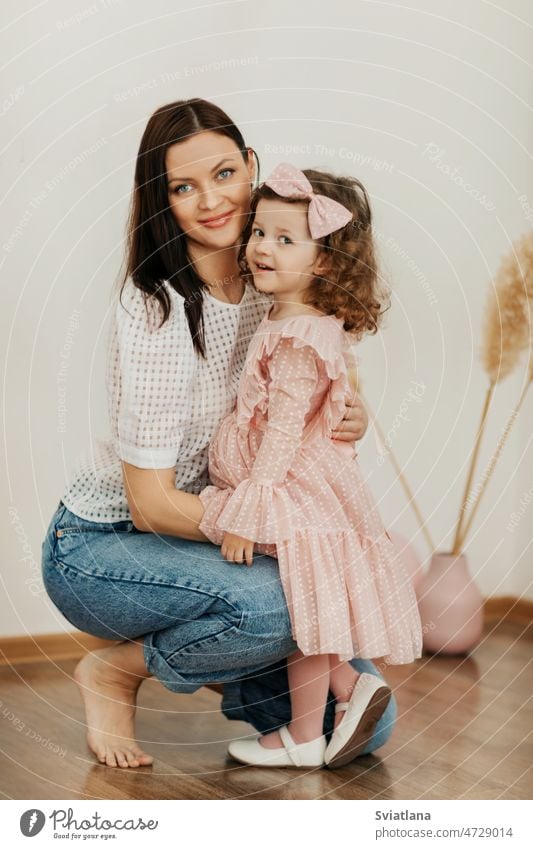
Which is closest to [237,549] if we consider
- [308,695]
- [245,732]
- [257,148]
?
[308,695]

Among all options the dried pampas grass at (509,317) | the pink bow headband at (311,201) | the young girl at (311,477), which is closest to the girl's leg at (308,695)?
the young girl at (311,477)

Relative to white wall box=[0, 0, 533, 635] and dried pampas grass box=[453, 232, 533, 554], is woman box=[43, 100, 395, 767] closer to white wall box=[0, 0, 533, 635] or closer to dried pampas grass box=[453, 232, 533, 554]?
white wall box=[0, 0, 533, 635]

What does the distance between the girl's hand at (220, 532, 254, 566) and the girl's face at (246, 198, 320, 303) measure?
284 millimetres

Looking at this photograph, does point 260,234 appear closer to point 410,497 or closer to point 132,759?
point 132,759

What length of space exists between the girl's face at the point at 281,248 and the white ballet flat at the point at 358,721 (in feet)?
1.56

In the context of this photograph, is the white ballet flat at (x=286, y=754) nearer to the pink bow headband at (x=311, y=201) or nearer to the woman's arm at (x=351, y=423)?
the woman's arm at (x=351, y=423)

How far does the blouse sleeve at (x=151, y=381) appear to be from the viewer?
1247mm

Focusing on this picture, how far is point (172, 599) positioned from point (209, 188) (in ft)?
1.54

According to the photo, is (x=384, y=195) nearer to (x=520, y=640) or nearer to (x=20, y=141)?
(x=20, y=141)

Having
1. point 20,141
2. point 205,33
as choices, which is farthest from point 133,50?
point 20,141

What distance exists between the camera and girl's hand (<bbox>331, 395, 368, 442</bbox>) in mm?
1302

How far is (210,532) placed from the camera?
1.27 meters

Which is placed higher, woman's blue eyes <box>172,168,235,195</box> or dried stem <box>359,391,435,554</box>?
woman's blue eyes <box>172,168,235,195</box>

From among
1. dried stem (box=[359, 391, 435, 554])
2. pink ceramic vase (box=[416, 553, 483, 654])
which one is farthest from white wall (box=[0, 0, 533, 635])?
pink ceramic vase (box=[416, 553, 483, 654])
